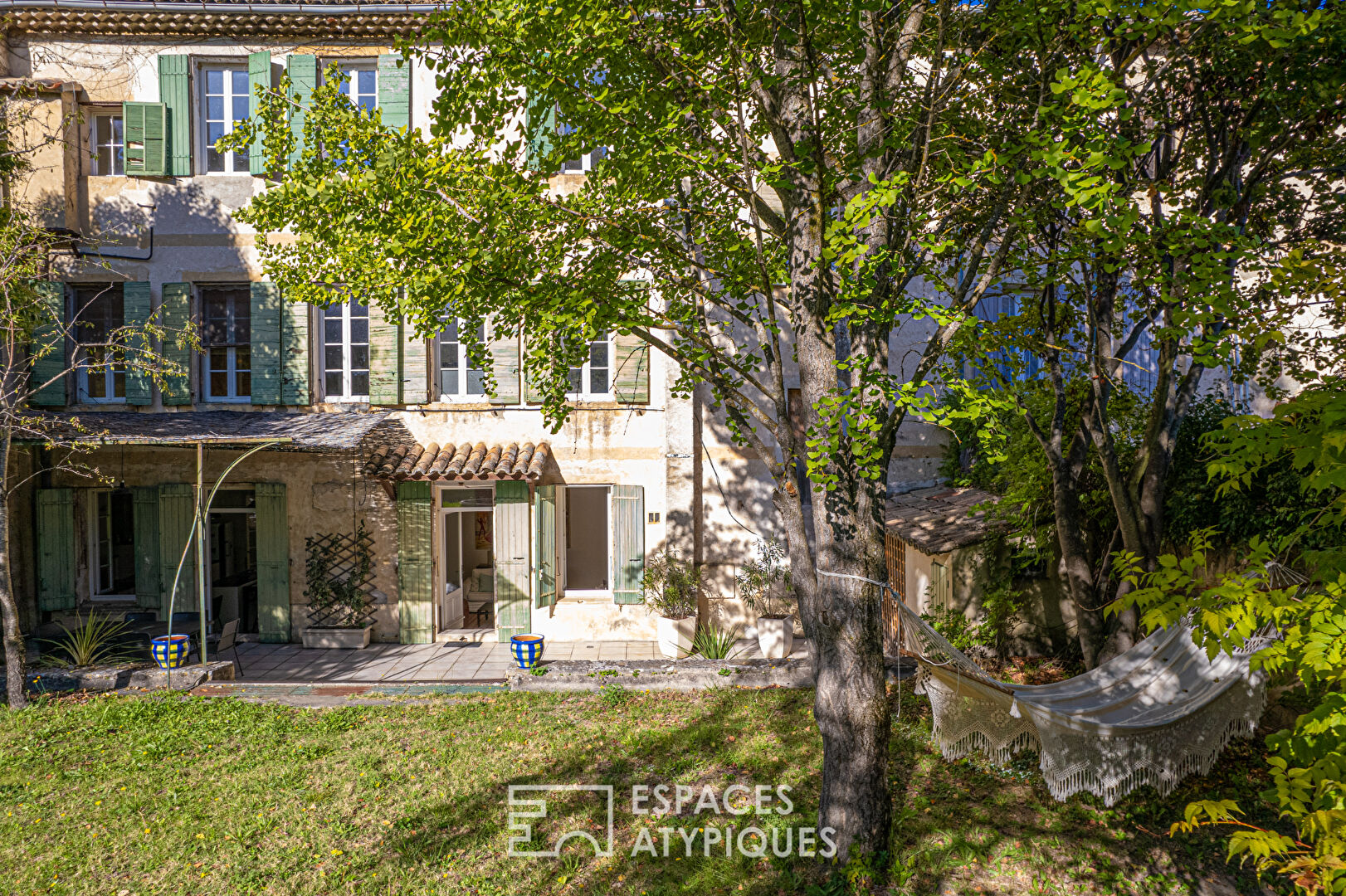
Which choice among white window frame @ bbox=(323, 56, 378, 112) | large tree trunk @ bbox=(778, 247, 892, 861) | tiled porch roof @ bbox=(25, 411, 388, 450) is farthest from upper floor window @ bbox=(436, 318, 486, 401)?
large tree trunk @ bbox=(778, 247, 892, 861)

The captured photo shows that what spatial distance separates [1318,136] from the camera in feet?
19.1

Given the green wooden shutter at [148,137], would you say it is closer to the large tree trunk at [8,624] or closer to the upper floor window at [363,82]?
the upper floor window at [363,82]

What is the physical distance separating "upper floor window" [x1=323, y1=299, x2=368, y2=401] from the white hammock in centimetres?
828

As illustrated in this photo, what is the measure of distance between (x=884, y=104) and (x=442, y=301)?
296 cm

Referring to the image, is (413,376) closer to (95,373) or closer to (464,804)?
(95,373)

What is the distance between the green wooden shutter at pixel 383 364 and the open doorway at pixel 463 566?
1.55 meters

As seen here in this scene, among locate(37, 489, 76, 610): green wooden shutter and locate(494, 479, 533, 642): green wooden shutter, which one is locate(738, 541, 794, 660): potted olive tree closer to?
locate(494, 479, 533, 642): green wooden shutter

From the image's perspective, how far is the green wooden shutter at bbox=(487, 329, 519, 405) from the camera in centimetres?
991

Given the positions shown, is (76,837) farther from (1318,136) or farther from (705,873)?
Result: (1318,136)

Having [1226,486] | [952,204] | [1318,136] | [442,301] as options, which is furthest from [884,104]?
[1318,136]

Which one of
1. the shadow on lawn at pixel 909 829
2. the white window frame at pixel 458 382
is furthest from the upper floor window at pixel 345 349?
the shadow on lawn at pixel 909 829

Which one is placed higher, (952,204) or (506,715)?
(952,204)

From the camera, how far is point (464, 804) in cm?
542

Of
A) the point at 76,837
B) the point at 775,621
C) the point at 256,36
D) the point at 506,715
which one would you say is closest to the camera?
the point at 76,837
